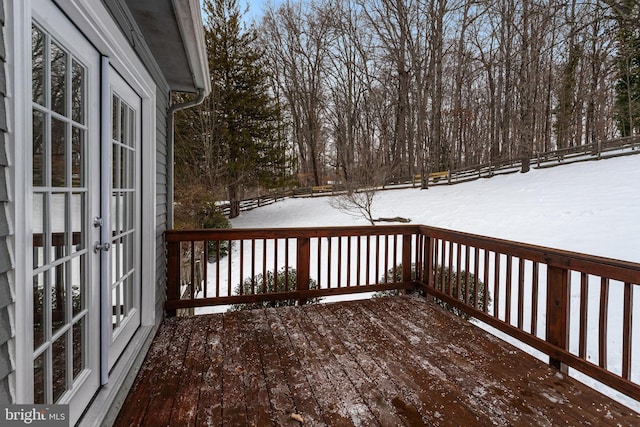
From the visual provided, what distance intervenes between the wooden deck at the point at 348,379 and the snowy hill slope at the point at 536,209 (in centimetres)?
481

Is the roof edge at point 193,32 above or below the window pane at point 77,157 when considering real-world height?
above

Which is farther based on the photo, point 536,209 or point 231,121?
point 231,121

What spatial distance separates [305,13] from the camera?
1592 centimetres

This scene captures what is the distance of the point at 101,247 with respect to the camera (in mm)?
→ 1668

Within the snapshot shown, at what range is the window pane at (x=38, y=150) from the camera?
45.3 inches

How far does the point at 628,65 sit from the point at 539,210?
7.98 m

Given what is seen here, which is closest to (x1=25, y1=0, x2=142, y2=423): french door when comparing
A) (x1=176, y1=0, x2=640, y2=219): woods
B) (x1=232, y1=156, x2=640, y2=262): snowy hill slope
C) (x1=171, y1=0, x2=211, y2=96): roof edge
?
(x1=171, y1=0, x2=211, y2=96): roof edge

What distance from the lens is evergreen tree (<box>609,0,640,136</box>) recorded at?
6674 millimetres

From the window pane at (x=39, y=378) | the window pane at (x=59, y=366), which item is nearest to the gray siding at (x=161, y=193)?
the window pane at (x=59, y=366)

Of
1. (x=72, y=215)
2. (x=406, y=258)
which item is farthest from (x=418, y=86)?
(x=72, y=215)

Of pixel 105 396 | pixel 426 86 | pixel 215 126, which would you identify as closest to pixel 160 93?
pixel 105 396

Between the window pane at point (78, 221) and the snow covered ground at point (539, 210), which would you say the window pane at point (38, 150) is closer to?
the window pane at point (78, 221)

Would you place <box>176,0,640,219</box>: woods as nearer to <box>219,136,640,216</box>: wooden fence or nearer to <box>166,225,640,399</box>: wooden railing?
<box>219,136,640,216</box>: wooden fence

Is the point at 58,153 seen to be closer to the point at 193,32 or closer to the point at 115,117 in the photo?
the point at 115,117
